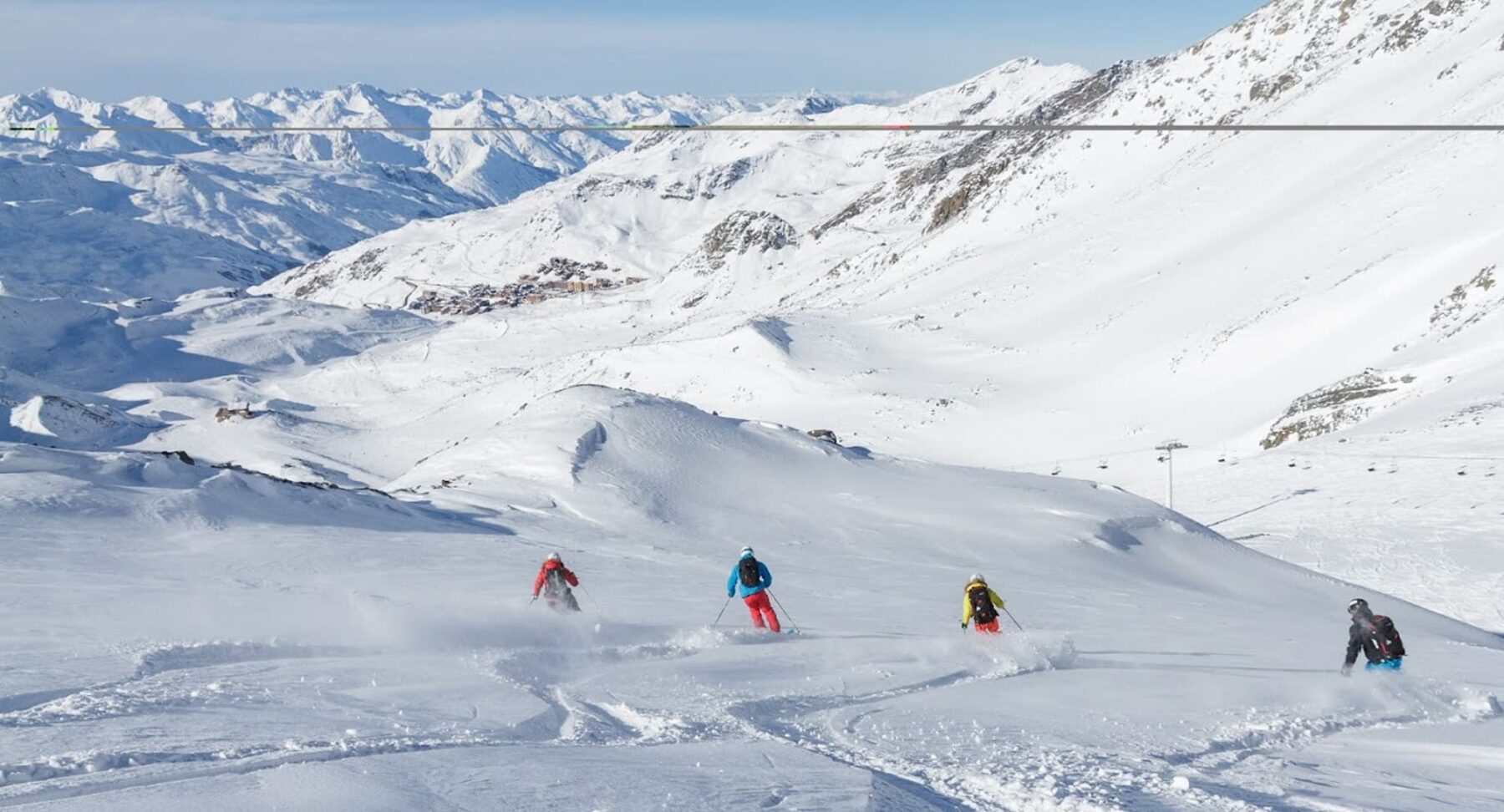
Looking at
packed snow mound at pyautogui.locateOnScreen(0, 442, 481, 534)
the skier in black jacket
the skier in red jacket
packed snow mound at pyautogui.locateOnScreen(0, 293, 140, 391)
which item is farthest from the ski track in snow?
packed snow mound at pyautogui.locateOnScreen(0, 293, 140, 391)

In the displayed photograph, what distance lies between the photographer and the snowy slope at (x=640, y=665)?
783 cm

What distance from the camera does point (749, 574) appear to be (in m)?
15.9

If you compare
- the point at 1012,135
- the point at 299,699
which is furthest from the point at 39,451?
the point at 1012,135

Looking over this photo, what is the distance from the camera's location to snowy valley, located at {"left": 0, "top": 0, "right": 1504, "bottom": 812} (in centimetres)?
859

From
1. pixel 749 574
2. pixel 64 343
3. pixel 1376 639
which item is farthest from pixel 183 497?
pixel 64 343

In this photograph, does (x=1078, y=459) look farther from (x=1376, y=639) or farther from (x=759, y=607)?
(x=759, y=607)

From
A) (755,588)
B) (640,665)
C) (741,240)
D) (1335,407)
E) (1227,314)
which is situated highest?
(741,240)

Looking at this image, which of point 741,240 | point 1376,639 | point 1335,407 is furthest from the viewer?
point 741,240

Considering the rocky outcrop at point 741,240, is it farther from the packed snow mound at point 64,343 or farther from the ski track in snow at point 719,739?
the ski track in snow at point 719,739

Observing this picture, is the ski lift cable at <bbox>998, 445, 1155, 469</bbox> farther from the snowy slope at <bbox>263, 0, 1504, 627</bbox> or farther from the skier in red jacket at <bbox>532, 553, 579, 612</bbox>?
the skier in red jacket at <bbox>532, 553, 579, 612</bbox>

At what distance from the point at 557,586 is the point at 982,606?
572cm

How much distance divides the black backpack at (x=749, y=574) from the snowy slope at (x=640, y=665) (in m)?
1.02

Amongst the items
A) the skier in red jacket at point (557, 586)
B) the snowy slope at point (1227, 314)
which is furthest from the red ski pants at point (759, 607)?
the snowy slope at point (1227, 314)

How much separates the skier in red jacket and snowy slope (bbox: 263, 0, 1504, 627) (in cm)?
2205
